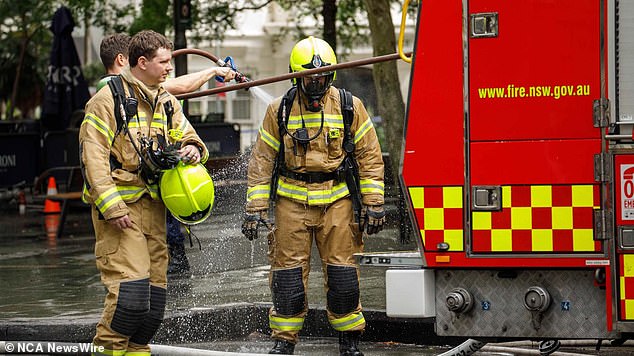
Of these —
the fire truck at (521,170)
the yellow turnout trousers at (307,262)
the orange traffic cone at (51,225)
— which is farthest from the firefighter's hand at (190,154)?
the orange traffic cone at (51,225)

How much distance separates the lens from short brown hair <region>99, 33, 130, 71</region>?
7.42 metres

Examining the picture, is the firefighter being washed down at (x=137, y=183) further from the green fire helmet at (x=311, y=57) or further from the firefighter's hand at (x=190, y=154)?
the green fire helmet at (x=311, y=57)

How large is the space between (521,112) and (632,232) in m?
0.71

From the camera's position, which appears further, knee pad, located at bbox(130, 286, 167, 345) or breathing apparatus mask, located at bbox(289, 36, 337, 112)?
breathing apparatus mask, located at bbox(289, 36, 337, 112)

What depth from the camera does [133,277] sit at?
20.6 feet

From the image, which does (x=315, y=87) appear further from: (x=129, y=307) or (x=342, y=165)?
(x=129, y=307)

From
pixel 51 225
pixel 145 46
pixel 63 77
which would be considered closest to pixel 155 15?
pixel 63 77

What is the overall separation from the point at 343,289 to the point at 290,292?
0.97 ft

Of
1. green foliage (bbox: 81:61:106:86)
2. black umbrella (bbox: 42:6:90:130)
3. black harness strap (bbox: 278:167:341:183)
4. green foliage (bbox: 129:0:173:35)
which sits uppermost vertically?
green foliage (bbox: 81:61:106:86)

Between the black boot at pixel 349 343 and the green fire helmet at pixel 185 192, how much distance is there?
1304mm

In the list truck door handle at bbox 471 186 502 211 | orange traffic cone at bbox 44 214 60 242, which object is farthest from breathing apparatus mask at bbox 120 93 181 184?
orange traffic cone at bbox 44 214 60 242

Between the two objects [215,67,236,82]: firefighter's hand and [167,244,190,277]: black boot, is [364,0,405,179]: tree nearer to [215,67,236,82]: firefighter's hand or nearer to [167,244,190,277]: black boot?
[167,244,190,277]: black boot

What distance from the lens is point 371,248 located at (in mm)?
11891

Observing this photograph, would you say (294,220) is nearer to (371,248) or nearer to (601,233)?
(601,233)
